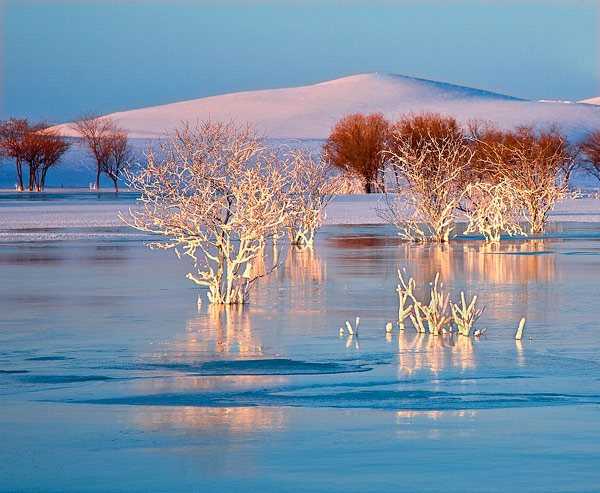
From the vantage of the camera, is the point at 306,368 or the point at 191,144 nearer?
the point at 306,368

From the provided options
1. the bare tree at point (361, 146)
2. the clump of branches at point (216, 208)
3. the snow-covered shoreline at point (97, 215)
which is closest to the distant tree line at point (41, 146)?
the bare tree at point (361, 146)

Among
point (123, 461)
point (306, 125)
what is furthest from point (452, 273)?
point (306, 125)

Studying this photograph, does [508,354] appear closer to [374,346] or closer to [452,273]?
[374,346]

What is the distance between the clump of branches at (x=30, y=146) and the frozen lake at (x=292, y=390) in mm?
87136

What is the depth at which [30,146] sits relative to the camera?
334 feet

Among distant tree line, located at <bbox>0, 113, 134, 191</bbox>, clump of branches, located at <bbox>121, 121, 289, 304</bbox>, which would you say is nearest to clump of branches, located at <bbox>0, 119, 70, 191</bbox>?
distant tree line, located at <bbox>0, 113, 134, 191</bbox>

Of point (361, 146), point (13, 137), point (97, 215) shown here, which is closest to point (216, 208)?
point (97, 215)

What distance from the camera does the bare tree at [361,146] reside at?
285ft

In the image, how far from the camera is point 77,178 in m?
141

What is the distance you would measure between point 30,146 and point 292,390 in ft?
319

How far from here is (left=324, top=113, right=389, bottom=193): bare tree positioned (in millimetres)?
86750

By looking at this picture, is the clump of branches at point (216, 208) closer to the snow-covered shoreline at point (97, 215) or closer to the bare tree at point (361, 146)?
the snow-covered shoreline at point (97, 215)

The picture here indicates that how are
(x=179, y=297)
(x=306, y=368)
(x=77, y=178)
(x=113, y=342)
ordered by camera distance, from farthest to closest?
(x=77, y=178) → (x=179, y=297) → (x=113, y=342) → (x=306, y=368)

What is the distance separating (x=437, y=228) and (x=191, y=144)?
14540mm
